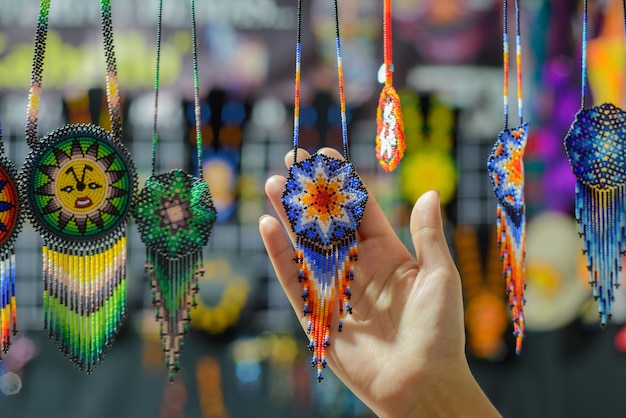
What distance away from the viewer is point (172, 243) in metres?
1.39

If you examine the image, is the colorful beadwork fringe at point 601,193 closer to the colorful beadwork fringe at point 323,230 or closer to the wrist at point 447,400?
the wrist at point 447,400

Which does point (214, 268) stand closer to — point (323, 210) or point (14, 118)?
point (14, 118)

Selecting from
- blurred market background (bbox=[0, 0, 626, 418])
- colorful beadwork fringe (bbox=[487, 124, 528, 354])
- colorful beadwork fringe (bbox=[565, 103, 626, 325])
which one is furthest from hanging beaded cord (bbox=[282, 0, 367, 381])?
blurred market background (bbox=[0, 0, 626, 418])

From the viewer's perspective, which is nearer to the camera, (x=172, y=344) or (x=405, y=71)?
(x=172, y=344)

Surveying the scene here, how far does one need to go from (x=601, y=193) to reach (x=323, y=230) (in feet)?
2.13

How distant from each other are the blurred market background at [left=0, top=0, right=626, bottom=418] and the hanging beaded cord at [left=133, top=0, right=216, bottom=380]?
38.6 inches

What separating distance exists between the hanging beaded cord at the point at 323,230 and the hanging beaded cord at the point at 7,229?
55 centimetres

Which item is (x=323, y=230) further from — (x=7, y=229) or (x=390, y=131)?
(x=7, y=229)

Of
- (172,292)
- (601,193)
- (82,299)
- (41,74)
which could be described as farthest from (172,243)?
(601,193)

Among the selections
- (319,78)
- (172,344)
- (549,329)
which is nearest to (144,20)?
(319,78)

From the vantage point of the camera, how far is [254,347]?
2.42m

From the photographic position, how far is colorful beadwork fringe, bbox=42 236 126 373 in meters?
1.35

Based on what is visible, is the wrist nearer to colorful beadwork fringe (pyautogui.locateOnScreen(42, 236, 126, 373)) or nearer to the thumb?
the thumb

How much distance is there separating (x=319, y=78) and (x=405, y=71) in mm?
318
